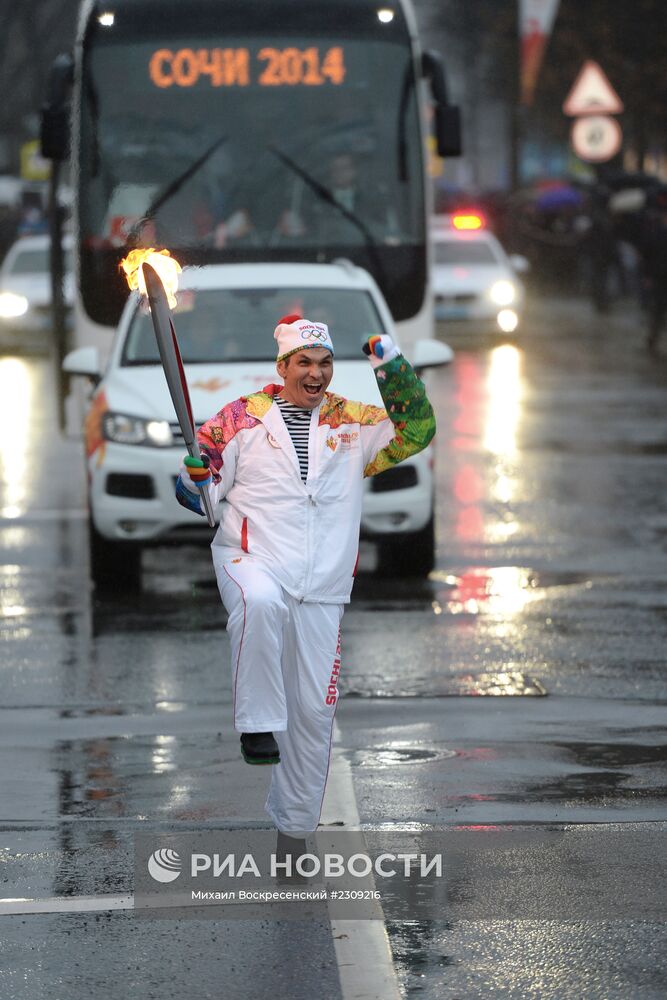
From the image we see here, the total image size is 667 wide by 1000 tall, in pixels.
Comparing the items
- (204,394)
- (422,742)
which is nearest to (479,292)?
(204,394)

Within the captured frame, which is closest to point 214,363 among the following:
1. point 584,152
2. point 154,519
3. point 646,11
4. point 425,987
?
point 154,519

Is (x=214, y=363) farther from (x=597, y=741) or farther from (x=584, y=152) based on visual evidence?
(x=584, y=152)

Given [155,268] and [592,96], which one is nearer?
[155,268]

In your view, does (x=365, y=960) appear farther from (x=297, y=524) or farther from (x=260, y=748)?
(x=297, y=524)

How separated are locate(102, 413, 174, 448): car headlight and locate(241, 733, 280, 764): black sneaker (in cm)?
508

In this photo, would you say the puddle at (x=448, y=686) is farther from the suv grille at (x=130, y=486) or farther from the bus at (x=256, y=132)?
the bus at (x=256, y=132)

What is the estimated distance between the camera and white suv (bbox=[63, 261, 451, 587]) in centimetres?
1088

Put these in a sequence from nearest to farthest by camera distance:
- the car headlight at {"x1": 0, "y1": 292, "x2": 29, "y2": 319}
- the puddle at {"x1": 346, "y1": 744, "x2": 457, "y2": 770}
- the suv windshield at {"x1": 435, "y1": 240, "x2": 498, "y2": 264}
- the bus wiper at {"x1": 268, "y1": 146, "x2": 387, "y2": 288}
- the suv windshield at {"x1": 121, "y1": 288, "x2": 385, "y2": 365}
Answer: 1. the puddle at {"x1": 346, "y1": 744, "x2": 457, "y2": 770}
2. the suv windshield at {"x1": 121, "y1": 288, "x2": 385, "y2": 365}
3. the bus wiper at {"x1": 268, "y1": 146, "x2": 387, "y2": 288}
4. the car headlight at {"x1": 0, "y1": 292, "x2": 29, "y2": 319}
5. the suv windshield at {"x1": 435, "y1": 240, "x2": 498, "y2": 264}

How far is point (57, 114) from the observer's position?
16.0m

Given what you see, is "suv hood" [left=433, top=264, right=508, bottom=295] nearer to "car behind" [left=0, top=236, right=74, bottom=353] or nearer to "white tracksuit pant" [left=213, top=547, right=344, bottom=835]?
"car behind" [left=0, top=236, right=74, bottom=353]

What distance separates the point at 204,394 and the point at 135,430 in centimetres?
41

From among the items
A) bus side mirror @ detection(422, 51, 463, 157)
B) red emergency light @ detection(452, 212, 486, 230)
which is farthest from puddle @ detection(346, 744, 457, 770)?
red emergency light @ detection(452, 212, 486, 230)

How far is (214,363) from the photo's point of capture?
1152 centimetres

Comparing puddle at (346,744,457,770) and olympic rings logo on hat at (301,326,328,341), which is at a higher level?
olympic rings logo on hat at (301,326,328,341)
